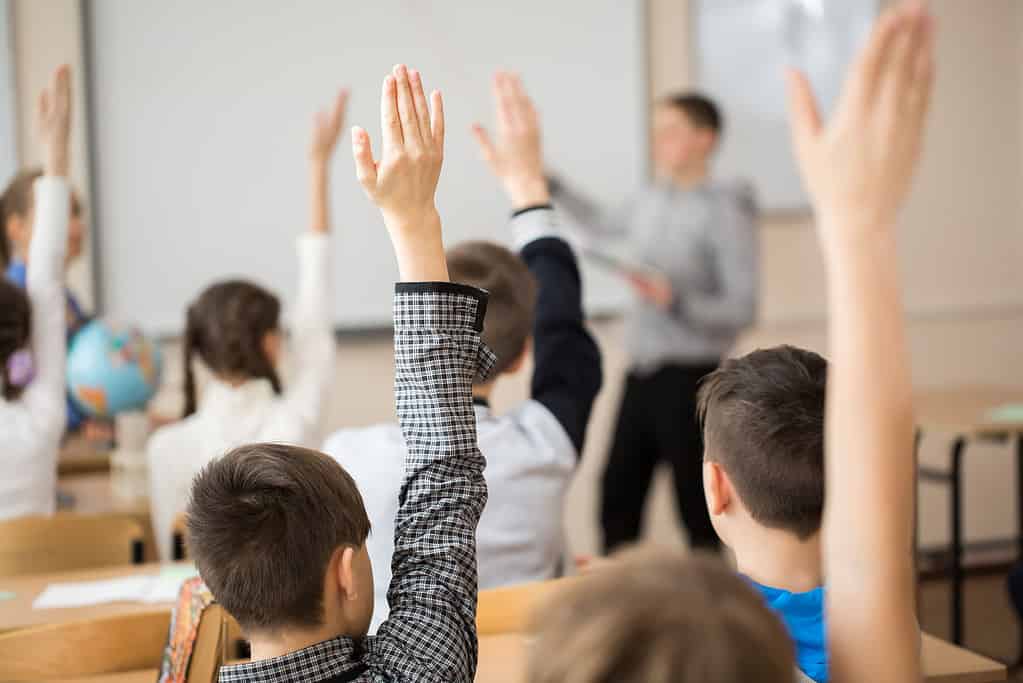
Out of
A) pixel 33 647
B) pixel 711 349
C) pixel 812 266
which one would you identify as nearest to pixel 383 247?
pixel 711 349

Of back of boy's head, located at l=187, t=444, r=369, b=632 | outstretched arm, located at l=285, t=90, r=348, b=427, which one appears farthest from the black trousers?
back of boy's head, located at l=187, t=444, r=369, b=632

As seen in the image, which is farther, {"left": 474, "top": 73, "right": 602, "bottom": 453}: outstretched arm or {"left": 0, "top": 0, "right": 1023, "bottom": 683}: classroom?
{"left": 474, "top": 73, "right": 602, "bottom": 453}: outstretched arm

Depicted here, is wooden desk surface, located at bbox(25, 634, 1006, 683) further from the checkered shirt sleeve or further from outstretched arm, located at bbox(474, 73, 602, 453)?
outstretched arm, located at bbox(474, 73, 602, 453)

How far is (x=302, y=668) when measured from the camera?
1091 millimetres

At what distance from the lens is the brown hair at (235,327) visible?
8.16 ft

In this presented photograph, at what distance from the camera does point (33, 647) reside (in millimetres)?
1515

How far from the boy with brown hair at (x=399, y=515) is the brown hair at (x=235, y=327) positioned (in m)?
1.35

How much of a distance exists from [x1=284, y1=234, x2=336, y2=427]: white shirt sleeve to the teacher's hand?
1308 millimetres

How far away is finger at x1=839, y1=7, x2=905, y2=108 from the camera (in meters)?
0.69

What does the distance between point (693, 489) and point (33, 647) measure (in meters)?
2.54

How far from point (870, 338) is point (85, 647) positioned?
1240 millimetres

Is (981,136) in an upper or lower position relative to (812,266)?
upper

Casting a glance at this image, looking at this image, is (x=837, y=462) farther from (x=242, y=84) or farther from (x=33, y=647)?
(x=242, y=84)

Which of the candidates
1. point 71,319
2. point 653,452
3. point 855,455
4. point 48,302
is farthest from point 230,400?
point 855,455
